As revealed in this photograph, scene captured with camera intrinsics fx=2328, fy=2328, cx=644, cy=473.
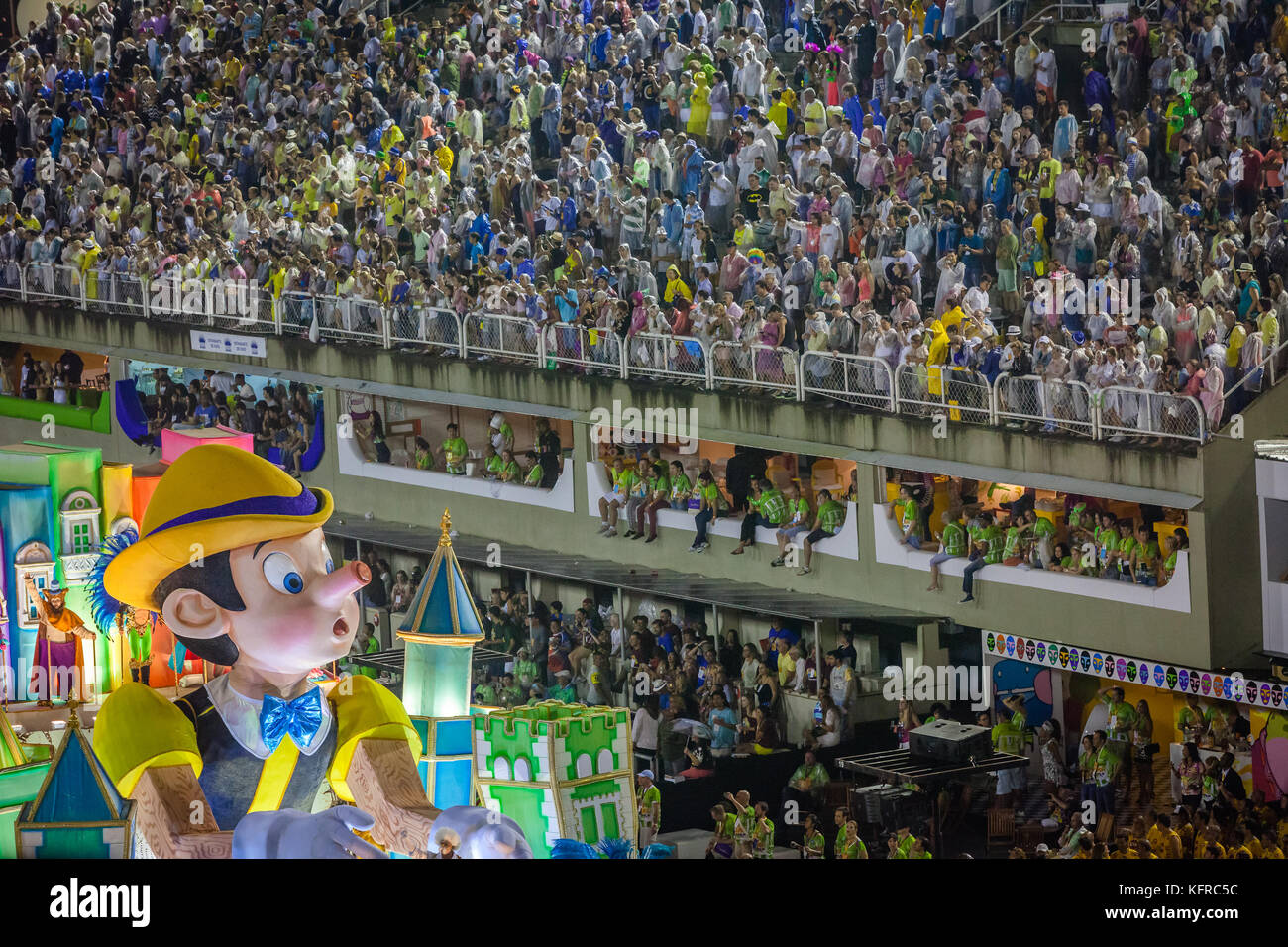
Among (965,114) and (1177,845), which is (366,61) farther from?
(1177,845)

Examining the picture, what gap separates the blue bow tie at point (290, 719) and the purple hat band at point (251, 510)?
1023mm

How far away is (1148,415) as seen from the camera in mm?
19078

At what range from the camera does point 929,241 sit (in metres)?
22.1

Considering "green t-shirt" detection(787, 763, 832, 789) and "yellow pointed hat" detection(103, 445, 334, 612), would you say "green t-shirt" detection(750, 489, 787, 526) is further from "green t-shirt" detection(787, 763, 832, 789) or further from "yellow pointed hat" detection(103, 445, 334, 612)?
"yellow pointed hat" detection(103, 445, 334, 612)

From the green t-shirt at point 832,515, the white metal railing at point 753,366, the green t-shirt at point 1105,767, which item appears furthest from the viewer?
the green t-shirt at point 832,515

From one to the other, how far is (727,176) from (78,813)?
13485mm

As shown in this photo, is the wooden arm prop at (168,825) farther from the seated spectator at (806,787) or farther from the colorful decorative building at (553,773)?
the seated spectator at (806,787)

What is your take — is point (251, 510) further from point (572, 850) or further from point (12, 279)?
point (12, 279)

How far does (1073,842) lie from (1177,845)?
2.45 ft

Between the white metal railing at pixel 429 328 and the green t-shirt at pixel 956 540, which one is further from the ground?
the white metal railing at pixel 429 328

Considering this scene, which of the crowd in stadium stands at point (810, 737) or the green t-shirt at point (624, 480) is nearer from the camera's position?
the crowd in stadium stands at point (810, 737)

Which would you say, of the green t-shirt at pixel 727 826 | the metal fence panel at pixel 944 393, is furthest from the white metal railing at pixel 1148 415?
the green t-shirt at pixel 727 826

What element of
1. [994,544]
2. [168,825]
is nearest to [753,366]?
[994,544]

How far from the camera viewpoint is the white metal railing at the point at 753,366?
21719mm
